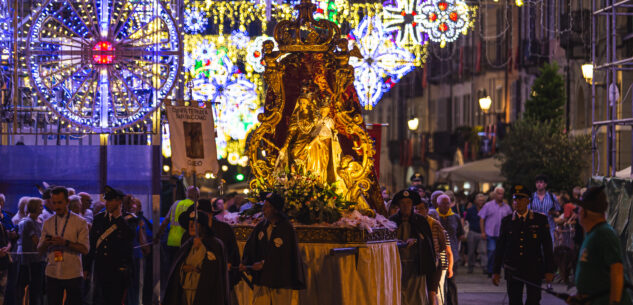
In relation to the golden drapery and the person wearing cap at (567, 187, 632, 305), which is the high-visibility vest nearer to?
the golden drapery

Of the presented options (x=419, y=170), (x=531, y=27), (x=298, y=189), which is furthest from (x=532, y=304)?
(x=419, y=170)

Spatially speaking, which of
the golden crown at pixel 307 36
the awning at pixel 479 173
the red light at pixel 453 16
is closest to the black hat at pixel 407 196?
the golden crown at pixel 307 36

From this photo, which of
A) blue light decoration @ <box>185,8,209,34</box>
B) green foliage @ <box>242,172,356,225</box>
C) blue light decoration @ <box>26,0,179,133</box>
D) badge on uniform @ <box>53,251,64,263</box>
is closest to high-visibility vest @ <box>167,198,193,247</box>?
blue light decoration @ <box>26,0,179,133</box>

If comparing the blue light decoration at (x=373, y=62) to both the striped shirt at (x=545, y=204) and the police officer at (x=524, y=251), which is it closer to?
the striped shirt at (x=545, y=204)

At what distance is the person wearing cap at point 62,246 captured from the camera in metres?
14.2

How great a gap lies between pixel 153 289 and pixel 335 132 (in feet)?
14.0

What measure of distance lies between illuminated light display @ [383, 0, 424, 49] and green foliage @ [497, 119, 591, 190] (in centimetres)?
985

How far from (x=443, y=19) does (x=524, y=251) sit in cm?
1199

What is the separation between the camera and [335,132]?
623 inches

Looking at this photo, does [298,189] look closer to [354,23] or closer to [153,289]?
[153,289]

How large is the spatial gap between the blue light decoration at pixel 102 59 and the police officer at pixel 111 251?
4.33 metres

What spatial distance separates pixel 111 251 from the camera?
1510 cm

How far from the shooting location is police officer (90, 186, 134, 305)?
1509 cm

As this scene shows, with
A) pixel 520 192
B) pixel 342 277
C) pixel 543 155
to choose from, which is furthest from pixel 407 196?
pixel 543 155
